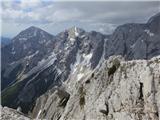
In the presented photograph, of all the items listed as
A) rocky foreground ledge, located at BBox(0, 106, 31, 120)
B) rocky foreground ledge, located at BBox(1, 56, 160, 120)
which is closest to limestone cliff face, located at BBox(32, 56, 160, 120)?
rocky foreground ledge, located at BBox(1, 56, 160, 120)

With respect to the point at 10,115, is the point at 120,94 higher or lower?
lower

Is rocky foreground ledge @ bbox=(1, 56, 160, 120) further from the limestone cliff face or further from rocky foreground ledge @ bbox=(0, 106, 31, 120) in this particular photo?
rocky foreground ledge @ bbox=(0, 106, 31, 120)

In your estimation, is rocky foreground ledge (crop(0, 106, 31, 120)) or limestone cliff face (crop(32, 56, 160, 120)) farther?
limestone cliff face (crop(32, 56, 160, 120))

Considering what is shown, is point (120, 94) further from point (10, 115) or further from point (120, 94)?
point (10, 115)

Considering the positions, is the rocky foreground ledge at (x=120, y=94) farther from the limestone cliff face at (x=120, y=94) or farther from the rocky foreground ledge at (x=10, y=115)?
the rocky foreground ledge at (x=10, y=115)

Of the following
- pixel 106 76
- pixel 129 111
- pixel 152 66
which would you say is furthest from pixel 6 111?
pixel 106 76

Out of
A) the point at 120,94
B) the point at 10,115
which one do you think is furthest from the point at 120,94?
the point at 10,115

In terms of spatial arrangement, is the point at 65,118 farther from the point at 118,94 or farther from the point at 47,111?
the point at 47,111

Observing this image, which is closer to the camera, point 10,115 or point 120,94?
point 10,115

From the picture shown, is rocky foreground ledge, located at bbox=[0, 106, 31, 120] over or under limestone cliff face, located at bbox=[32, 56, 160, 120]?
over
